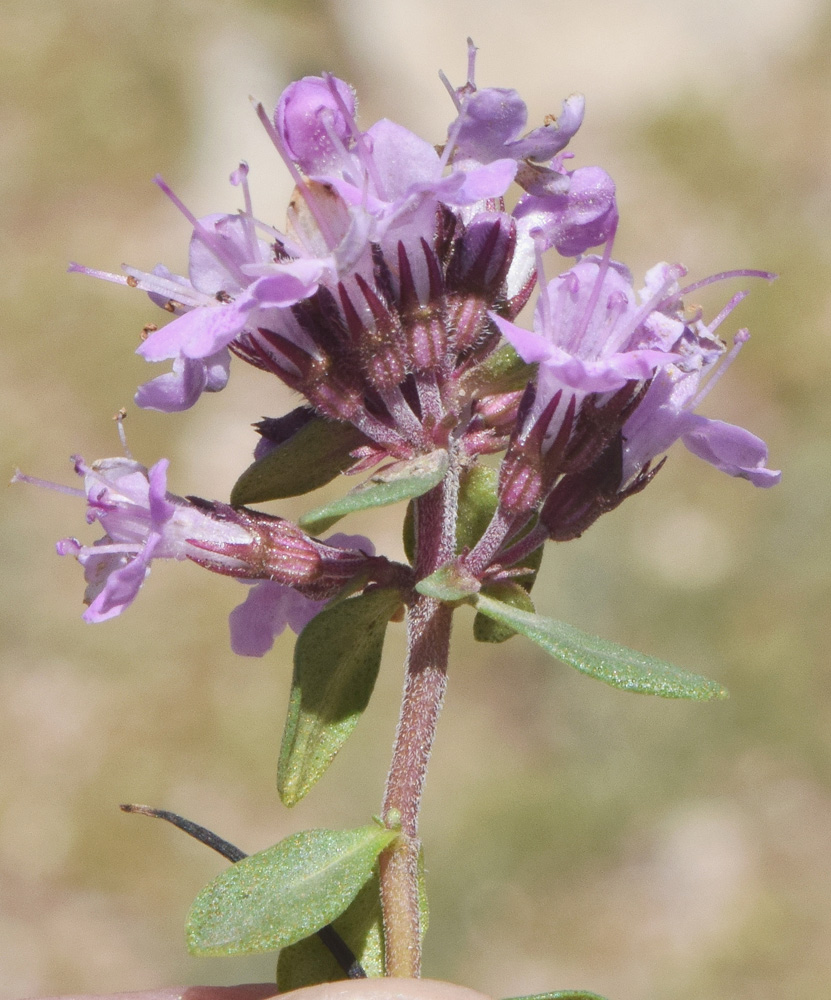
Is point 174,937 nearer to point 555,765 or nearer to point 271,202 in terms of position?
point 555,765

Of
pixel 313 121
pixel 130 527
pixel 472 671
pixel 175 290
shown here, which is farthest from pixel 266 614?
pixel 472 671

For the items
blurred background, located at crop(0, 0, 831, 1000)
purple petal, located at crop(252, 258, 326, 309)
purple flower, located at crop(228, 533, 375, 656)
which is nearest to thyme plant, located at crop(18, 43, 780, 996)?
purple petal, located at crop(252, 258, 326, 309)

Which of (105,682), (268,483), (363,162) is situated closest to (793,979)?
(105,682)

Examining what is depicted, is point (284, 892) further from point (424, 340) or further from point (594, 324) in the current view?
point (594, 324)

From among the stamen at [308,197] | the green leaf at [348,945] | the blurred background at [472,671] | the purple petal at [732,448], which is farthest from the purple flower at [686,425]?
the blurred background at [472,671]

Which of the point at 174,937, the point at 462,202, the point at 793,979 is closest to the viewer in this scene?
the point at 462,202
